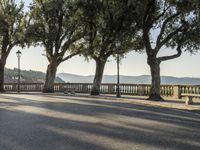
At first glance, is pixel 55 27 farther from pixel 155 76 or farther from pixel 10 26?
pixel 155 76

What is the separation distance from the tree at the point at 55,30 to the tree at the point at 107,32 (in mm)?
2695

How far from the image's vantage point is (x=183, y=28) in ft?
101

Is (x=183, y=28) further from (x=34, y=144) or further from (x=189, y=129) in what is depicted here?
(x=34, y=144)

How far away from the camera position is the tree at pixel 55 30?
135ft

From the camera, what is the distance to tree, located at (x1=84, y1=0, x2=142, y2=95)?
113ft

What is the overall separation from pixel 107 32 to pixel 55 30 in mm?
7910

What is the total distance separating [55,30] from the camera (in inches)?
1668

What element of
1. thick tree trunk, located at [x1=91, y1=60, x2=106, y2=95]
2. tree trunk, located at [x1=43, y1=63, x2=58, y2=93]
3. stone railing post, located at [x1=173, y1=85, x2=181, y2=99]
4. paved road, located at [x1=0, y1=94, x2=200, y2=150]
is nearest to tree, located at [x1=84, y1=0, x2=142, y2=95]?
thick tree trunk, located at [x1=91, y1=60, x2=106, y2=95]

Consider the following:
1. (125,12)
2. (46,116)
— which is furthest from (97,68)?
(46,116)

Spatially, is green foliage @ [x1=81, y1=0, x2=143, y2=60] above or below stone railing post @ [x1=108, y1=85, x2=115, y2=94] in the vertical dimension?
above

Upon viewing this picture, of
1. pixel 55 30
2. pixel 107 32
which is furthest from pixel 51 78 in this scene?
pixel 107 32

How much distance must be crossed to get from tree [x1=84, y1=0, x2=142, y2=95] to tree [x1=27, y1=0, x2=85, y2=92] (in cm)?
270

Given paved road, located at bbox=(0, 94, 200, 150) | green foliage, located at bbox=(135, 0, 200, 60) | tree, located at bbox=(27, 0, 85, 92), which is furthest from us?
tree, located at bbox=(27, 0, 85, 92)

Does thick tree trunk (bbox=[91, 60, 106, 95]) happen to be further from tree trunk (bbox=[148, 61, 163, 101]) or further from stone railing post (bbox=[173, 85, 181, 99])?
tree trunk (bbox=[148, 61, 163, 101])
